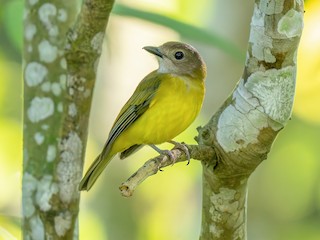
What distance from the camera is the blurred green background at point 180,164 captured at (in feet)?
25.6

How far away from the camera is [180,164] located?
8078 millimetres

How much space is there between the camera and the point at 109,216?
8.54 meters

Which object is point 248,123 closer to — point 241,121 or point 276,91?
point 241,121

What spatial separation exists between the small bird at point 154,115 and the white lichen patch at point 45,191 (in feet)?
1.41

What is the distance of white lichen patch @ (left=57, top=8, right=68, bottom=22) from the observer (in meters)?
4.65

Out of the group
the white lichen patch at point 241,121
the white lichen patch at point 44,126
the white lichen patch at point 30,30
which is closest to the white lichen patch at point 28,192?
the white lichen patch at point 44,126

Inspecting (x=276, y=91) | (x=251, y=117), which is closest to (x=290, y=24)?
(x=276, y=91)

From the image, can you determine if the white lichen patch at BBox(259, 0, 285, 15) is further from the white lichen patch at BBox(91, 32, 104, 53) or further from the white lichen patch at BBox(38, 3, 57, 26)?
the white lichen patch at BBox(38, 3, 57, 26)

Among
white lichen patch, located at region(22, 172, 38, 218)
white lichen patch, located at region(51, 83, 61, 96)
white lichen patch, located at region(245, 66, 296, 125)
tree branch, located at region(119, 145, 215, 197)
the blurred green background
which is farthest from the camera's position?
the blurred green background

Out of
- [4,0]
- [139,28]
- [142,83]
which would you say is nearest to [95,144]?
[139,28]

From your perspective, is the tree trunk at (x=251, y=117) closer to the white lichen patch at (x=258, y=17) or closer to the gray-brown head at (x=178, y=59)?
the white lichen patch at (x=258, y=17)

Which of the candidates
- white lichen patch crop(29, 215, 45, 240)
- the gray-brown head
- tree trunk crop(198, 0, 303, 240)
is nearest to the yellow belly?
the gray-brown head

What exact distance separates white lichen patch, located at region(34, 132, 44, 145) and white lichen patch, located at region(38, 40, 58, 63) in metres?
0.41

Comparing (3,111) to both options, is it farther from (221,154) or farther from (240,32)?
(221,154)
